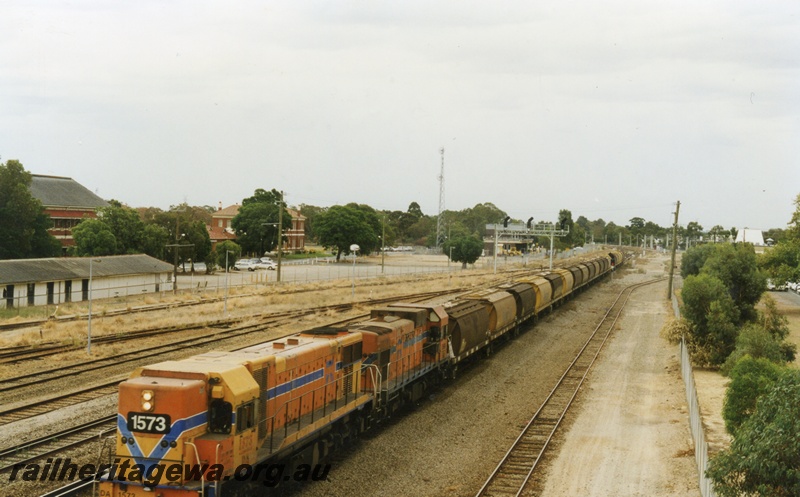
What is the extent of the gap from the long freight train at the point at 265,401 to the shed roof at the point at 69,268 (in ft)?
112

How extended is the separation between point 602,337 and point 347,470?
94.6ft

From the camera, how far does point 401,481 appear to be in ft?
56.5

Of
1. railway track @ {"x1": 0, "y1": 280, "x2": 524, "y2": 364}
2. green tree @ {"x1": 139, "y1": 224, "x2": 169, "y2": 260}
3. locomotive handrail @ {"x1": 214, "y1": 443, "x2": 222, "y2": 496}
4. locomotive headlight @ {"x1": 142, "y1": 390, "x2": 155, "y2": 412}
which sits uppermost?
green tree @ {"x1": 139, "y1": 224, "x2": 169, "y2": 260}

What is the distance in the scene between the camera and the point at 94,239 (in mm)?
65188

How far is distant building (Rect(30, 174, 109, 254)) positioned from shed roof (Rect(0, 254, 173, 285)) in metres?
23.3

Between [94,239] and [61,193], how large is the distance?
22.0 metres

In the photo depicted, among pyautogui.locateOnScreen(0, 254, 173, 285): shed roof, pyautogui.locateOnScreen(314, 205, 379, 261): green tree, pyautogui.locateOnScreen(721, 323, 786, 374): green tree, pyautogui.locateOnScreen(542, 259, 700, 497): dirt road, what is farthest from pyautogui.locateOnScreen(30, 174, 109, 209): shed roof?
pyautogui.locateOnScreen(721, 323, 786, 374): green tree

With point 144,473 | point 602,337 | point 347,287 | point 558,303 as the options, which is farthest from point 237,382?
point 347,287

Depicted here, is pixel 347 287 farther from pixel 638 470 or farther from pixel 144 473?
pixel 144 473

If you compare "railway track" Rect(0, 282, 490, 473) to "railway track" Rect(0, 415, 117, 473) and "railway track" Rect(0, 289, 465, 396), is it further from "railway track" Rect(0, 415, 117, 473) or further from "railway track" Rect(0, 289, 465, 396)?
"railway track" Rect(0, 289, 465, 396)

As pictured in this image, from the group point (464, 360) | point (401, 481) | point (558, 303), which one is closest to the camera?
point (401, 481)

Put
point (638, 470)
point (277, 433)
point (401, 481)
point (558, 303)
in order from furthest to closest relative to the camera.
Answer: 1. point (558, 303)
2. point (638, 470)
3. point (401, 481)
4. point (277, 433)

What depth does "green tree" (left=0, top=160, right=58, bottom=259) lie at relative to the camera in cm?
6500

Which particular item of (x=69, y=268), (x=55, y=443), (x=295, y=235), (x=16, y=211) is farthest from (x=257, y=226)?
(x=55, y=443)
